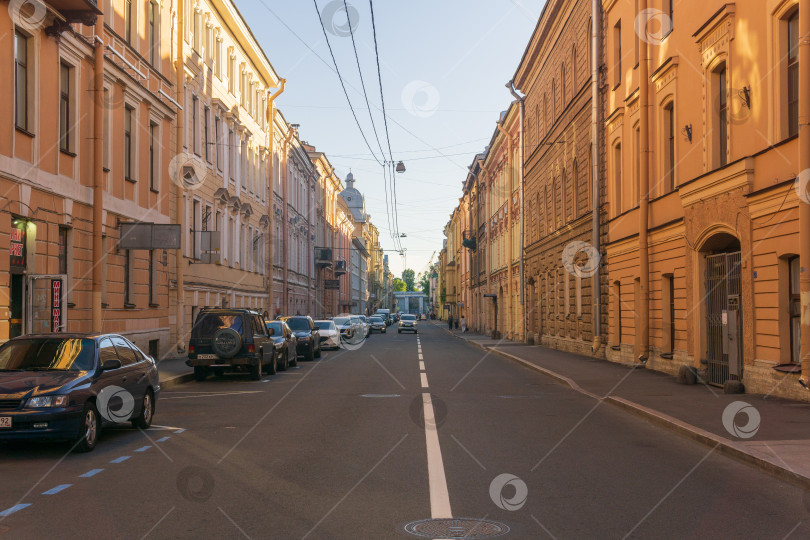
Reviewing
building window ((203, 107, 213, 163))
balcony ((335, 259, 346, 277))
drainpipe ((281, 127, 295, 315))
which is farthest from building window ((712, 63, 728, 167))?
balcony ((335, 259, 346, 277))

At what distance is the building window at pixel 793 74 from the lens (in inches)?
548

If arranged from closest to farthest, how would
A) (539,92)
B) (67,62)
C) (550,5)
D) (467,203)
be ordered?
(67,62), (550,5), (539,92), (467,203)

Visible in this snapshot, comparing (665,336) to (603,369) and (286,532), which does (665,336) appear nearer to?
(603,369)

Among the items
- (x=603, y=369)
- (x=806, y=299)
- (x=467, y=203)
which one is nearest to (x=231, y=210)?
(x=603, y=369)

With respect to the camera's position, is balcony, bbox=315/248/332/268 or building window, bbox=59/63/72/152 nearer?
building window, bbox=59/63/72/152

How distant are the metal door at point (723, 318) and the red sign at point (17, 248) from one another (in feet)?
45.6

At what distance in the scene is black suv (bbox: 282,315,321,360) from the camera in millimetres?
29797

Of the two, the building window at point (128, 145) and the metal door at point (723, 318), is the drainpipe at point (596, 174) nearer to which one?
the metal door at point (723, 318)

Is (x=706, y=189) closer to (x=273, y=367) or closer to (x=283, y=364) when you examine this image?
(x=273, y=367)

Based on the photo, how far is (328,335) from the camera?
36.8m

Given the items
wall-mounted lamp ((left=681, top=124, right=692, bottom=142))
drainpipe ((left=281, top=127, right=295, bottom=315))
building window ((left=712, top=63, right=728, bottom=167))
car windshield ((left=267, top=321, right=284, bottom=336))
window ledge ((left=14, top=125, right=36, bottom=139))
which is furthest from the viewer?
drainpipe ((left=281, top=127, right=295, bottom=315))

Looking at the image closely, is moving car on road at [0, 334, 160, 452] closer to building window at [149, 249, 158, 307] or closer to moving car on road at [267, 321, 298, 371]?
moving car on road at [267, 321, 298, 371]

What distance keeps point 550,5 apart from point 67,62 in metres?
19.9

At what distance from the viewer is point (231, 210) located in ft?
120
